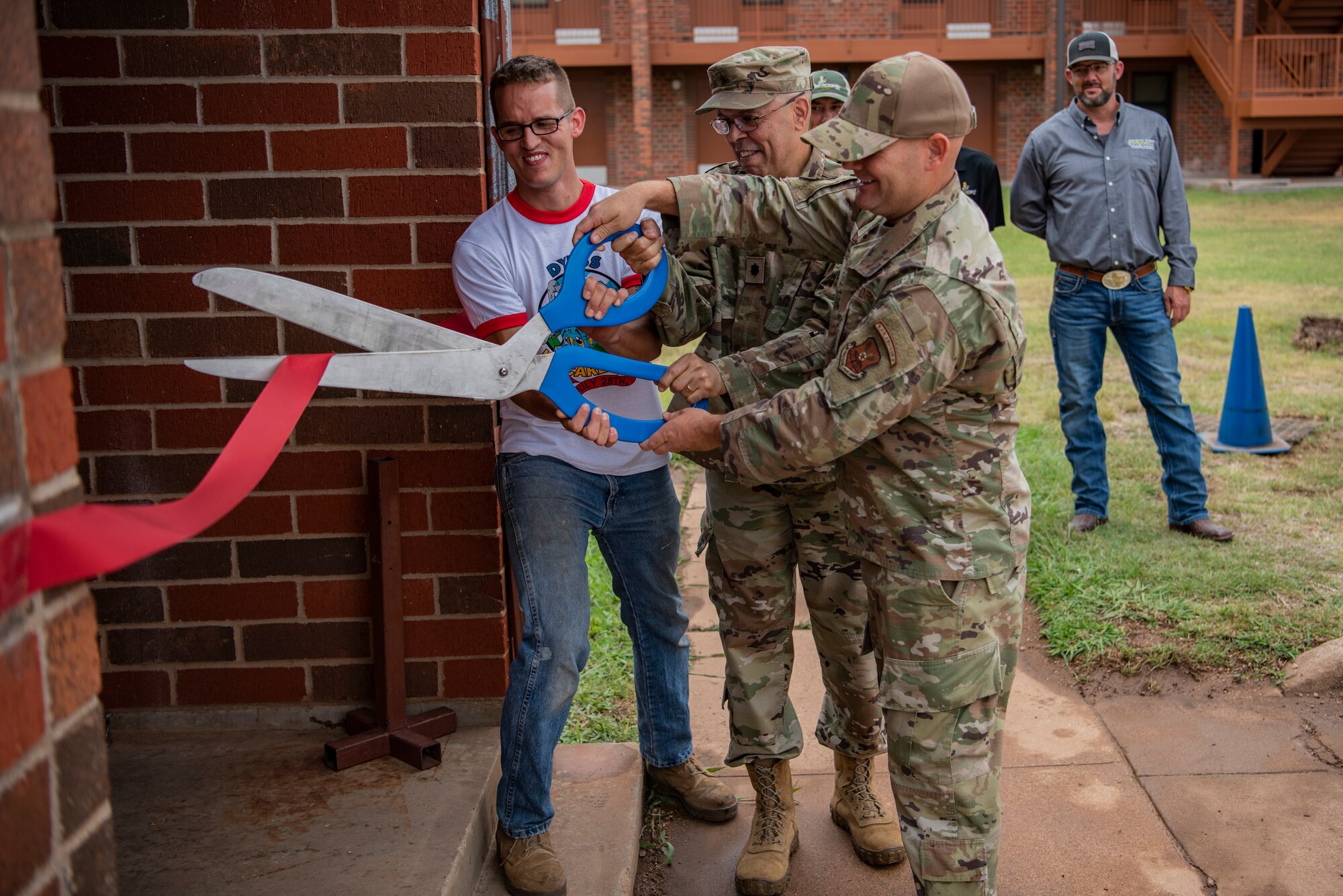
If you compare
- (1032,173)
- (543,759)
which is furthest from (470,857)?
(1032,173)

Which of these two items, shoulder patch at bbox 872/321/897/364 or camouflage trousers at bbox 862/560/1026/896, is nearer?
shoulder patch at bbox 872/321/897/364

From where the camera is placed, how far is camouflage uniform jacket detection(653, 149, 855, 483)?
301 cm

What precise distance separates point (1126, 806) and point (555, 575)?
1.88 metres

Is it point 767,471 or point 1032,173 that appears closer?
point 767,471

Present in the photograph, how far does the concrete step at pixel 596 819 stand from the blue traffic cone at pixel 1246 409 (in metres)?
4.89

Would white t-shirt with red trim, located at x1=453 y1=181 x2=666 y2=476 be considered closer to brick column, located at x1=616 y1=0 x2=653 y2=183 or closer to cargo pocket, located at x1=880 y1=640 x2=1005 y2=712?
cargo pocket, located at x1=880 y1=640 x2=1005 y2=712

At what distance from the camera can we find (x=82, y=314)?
10.6 ft

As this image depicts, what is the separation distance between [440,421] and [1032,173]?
3.95m

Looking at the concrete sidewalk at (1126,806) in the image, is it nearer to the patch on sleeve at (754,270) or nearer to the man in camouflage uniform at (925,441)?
the man in camouflage uniform at (925,441)

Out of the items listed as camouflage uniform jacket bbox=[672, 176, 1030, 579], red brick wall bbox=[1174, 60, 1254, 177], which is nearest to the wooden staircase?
red brick wall bbox=[1174, 60, 1254, 177]

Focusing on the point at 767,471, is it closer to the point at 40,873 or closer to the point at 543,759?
the point at 543,759

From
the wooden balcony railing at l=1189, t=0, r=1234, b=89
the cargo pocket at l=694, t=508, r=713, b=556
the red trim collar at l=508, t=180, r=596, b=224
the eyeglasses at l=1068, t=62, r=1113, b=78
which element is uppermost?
the wooden balcony railing at l=1189, t=0, r=1234, b=89

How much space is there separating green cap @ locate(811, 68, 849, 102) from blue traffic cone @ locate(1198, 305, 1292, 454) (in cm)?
327

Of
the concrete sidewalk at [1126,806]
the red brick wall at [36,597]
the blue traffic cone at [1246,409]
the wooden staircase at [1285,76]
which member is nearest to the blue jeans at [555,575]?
the concrete sidewalk at [1126,806]
